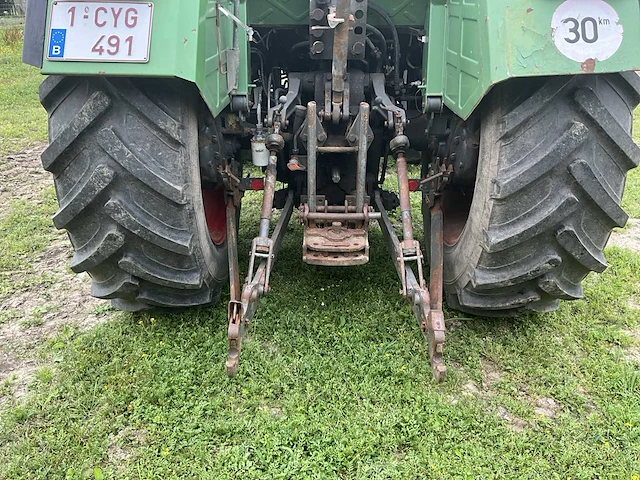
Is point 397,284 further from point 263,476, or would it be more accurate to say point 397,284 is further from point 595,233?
point 263,476

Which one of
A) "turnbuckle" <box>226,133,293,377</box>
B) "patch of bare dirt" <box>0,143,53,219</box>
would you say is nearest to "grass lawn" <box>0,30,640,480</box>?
"turnbuckle" <box>226,133,293,377</box>

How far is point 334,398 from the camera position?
8.50ft

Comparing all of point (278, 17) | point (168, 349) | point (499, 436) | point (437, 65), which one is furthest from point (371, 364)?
point (278, 17)

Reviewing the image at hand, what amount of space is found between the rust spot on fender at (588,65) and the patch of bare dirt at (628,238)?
2660 mm

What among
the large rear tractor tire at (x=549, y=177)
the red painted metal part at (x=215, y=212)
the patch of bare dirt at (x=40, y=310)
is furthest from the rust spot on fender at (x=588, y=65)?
the patch of bare dirt at (x=40, y=310)

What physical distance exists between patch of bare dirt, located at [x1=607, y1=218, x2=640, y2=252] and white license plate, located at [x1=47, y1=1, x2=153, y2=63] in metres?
3.78

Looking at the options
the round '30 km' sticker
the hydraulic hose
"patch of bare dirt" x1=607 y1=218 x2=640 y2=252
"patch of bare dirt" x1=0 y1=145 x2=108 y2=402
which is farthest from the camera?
"patch of bare dirt" x1=607 y1=218 x2=640 y2=252

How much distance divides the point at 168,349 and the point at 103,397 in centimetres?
42

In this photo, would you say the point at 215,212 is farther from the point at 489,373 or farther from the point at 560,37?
the point at 560,37

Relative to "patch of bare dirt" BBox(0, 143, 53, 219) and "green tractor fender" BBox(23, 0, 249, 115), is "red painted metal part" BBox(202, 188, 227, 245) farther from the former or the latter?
"patch of bare dirt" BBox(0, 143, 53, 219)

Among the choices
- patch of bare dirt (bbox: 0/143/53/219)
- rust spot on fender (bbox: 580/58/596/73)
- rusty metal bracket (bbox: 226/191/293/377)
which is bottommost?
patch of bare dirt (bbox: 0/143/53/219)

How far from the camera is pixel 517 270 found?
2.55m

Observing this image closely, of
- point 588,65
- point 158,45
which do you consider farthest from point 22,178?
point 588,65

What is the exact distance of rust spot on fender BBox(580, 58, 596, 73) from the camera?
6.65 feet
